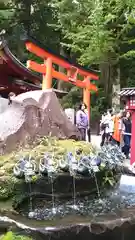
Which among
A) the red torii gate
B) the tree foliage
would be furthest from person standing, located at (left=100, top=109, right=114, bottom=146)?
the tree foliage

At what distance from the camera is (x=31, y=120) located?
8273mm

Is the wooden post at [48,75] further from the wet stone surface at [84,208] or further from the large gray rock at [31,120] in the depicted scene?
the wet stone surface at [84,208]

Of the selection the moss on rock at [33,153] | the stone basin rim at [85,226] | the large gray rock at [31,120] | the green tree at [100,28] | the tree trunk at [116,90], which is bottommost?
the stone basin rim at [85,226]

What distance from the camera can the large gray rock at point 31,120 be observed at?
7977 mm

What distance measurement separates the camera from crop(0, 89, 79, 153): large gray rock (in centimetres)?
798

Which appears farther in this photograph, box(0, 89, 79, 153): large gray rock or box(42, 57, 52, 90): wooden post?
box(42, 57, 52, 90): wooden post

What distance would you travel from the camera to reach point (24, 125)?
811cm

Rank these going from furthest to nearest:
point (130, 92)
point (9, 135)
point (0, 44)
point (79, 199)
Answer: point (0, 44), point (130, 92), point (9, 135), point (79, 199)

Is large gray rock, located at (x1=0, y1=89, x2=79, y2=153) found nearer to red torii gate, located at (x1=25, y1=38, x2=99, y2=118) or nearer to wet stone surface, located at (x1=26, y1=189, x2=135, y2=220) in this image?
wet stone surface, located at (x1=26, y1=189, x2=135, y2=220)

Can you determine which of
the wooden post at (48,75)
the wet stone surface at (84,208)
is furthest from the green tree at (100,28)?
the wet stone surface at (84,208)

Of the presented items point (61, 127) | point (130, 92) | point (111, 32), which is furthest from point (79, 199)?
point (111, 32)

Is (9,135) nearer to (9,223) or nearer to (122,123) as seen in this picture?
(9,223)

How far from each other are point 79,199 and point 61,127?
6.99 feet

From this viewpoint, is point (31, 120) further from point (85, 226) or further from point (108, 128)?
point (108, 128)
